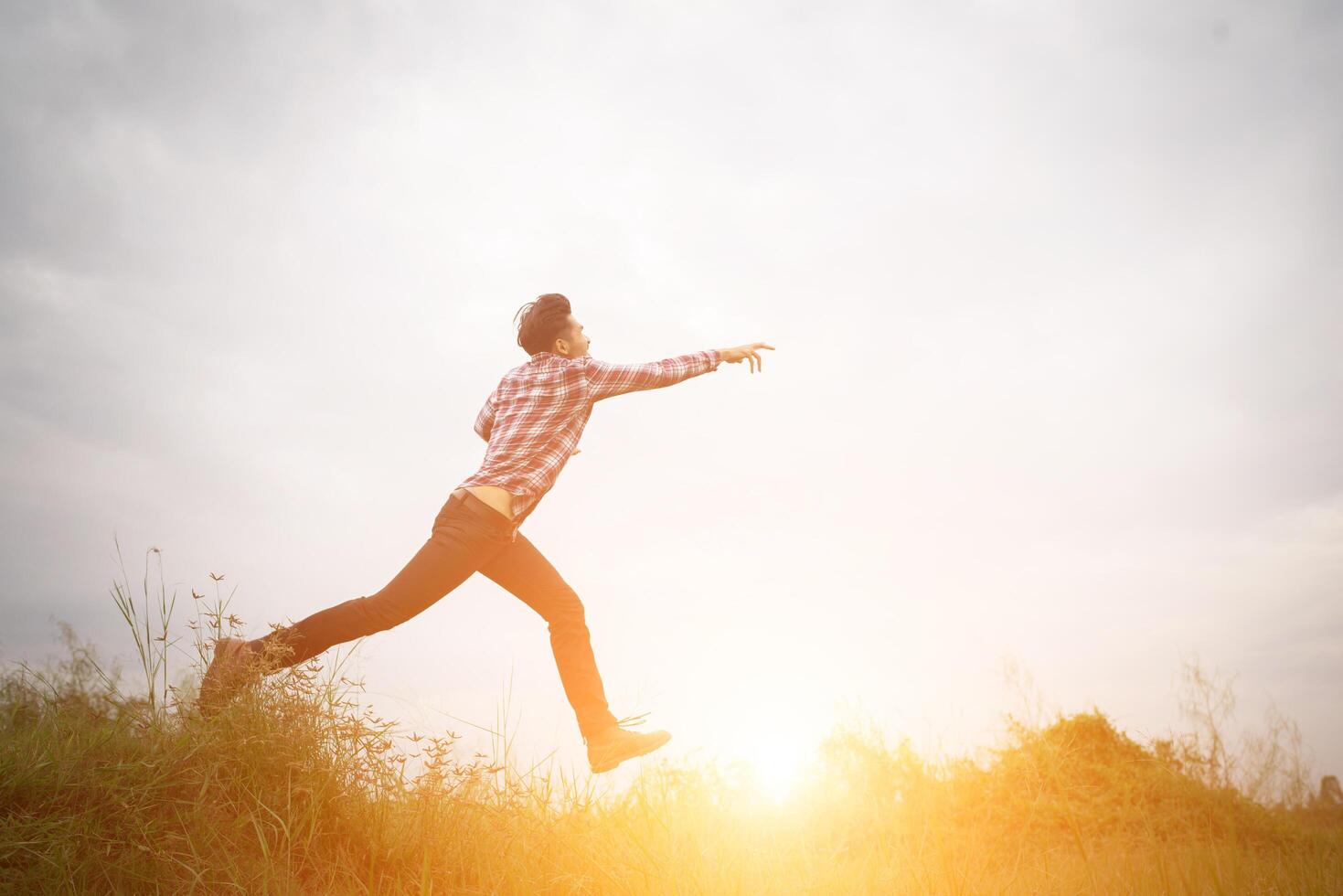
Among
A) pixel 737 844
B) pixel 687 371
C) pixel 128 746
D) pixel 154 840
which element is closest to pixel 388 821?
pixel 154 840

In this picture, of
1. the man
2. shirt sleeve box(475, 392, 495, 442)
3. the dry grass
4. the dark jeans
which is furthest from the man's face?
the dry grass

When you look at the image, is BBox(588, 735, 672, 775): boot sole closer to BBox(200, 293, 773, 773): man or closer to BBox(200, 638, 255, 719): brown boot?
BBox(200, 293, 773, 773): man

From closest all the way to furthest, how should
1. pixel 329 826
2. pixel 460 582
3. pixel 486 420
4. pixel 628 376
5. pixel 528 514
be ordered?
pixel 329 826 < pixel 460 582 < pixel 528 514 < pixel 628 376 < pixel 486 420

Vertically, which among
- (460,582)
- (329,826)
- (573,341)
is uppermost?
(573,341)

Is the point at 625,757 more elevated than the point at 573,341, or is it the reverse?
the point at 573,341

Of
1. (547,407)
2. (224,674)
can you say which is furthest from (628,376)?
(224,674)

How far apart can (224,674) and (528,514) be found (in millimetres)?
1723

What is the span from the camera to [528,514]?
15.6 feet

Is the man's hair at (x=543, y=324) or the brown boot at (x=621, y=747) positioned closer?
the brown boot at (x=621, y=747)

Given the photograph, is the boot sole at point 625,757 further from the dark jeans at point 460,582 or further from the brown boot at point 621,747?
the dark jeans at point 460,582

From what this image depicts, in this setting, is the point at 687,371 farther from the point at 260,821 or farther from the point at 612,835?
the point at 260,821

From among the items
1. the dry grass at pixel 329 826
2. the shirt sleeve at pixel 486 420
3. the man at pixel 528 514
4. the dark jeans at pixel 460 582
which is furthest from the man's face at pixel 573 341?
the dry grass at pixel 329 826

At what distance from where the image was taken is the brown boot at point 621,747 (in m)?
4.57

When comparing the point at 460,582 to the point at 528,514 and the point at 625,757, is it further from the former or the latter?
the point at 625,757
